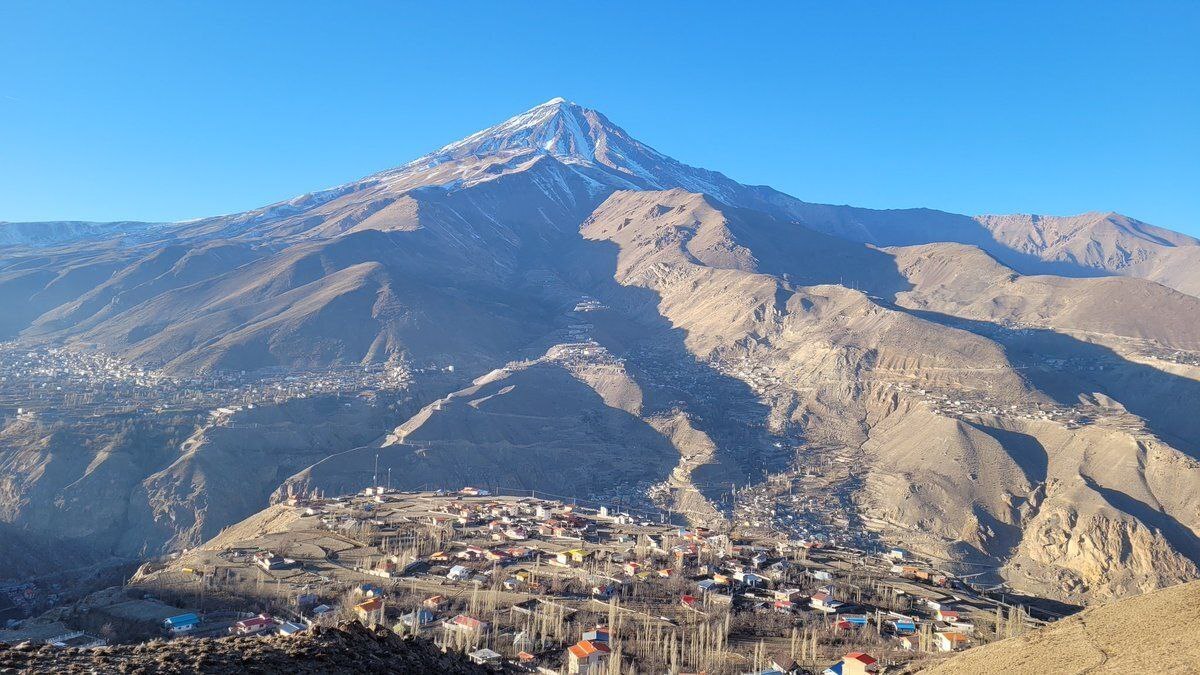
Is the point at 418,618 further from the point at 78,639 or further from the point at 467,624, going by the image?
the point at 78,639

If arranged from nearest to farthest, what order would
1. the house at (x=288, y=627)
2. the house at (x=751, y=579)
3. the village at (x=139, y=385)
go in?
the house at (x=288, y=627) < the house at (x=751, y=579) < the village at (x=139, y=385)

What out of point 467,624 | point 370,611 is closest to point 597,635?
point 467,624

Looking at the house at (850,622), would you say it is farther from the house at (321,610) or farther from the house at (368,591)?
the house at (321,610)

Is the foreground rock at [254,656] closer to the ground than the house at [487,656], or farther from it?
farther from it

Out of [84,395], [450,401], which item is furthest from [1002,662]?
[84,395]

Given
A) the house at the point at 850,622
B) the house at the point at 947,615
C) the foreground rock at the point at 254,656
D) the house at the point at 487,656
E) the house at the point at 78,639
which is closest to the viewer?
the foreground rock at the point at 254,656

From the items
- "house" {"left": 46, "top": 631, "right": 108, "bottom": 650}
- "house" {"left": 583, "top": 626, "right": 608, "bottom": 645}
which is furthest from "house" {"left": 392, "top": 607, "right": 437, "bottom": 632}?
"house" {"left": 46, "top": 631, "right": 108, "bottom": 650}

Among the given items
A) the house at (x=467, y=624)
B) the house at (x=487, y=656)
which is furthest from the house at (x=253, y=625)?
the house at (x=487, y=656)

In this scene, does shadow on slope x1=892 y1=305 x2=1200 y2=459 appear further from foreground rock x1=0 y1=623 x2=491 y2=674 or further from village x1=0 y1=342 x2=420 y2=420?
foreground rock x1=0 y1=623 x2=491 y2=674
